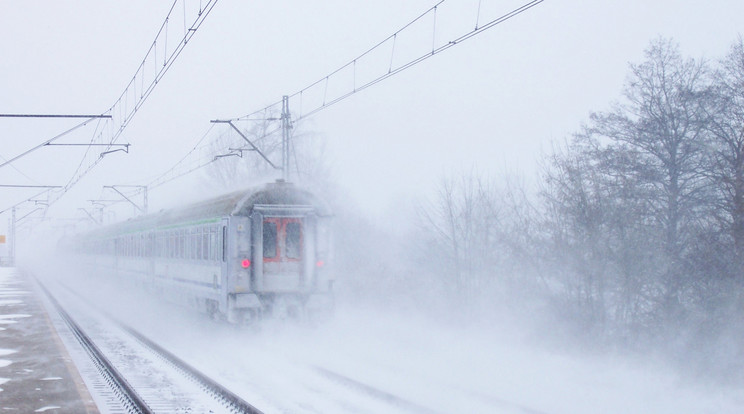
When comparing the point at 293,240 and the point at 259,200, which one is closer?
the point at 259,200

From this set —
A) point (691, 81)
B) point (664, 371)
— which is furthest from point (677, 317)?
point (691, 81)

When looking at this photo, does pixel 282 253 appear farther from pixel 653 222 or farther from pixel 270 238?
pixel 653 222

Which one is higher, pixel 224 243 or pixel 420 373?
pixel 224 243

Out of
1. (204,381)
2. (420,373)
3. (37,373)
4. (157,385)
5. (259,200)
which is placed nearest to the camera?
(204,381)

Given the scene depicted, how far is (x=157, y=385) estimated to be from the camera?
36.9 feet

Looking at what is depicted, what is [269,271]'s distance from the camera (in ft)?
51.8

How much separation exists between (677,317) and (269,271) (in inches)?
305

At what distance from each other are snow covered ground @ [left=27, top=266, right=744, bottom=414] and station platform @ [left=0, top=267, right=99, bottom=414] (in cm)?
201

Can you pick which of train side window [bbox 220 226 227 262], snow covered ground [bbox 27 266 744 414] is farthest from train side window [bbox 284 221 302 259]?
snow covered ground [bbox 27 266 744 414]

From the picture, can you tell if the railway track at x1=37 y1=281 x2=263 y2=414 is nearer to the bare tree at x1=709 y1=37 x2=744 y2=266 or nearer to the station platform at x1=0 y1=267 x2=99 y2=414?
the station platform at x1=0 y1=267 x2=99 y2=414

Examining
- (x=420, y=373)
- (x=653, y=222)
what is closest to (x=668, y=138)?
(x=653, y=222)

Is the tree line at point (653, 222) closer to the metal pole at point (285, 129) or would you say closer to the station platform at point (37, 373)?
the metal pole at point (285, 129)

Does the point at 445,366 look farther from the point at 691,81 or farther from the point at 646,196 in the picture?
the point at 691,81

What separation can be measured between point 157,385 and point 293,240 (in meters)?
5.35
